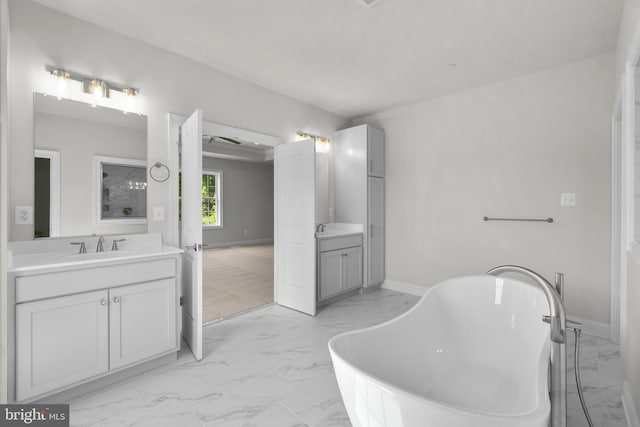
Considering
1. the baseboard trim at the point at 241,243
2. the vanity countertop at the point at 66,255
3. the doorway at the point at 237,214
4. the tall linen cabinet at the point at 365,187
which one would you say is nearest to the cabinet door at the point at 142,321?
the vanity countertop at the point at 66,255

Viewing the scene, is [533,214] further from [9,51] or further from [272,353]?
[9,51]

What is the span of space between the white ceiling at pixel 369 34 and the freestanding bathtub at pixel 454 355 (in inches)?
75.5

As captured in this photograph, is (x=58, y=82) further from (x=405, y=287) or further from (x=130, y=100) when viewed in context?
(x=405, y=287)

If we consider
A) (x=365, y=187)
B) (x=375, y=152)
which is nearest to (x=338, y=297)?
(x=365, y=187)

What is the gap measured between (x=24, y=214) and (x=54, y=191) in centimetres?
22

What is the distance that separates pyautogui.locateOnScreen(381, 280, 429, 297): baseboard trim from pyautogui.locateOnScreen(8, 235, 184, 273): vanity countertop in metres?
3.02

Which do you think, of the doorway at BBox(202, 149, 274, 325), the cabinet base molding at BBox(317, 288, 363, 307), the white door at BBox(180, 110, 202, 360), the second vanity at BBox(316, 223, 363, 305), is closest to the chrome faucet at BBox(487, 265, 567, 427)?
the white door at BBox(180, 110, 202, 360)

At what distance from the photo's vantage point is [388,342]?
166cm

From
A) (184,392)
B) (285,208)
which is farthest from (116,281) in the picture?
(285,208)

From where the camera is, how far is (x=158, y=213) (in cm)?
269

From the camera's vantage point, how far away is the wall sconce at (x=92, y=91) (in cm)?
221

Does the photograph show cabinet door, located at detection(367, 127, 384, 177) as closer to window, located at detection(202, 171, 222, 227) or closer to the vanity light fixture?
the vanity light fixture

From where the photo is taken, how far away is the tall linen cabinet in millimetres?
4137

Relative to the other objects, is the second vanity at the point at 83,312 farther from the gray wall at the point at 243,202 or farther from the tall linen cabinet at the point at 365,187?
the gray wall at the point at 243,202
